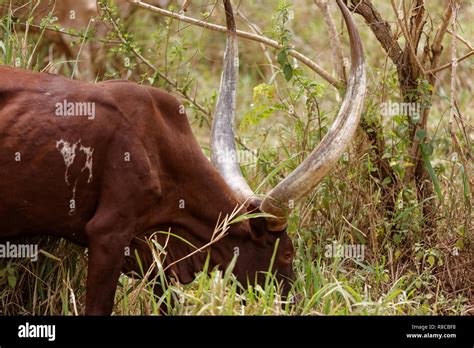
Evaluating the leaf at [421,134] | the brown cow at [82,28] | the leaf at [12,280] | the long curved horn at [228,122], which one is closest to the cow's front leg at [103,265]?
the leaf at [12,280]

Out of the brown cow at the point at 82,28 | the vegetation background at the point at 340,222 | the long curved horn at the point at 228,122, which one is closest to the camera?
the vegetation background at the point at 340,222

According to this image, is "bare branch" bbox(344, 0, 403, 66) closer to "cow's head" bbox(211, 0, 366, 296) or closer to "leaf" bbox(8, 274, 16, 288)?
"cow's head" bbox(211, 0, 366, 296)

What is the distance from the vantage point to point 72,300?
5051mm

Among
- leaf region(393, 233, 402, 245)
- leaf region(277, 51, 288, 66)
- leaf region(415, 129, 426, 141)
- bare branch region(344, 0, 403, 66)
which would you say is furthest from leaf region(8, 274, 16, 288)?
bare branch region(344, 0, 403, 66)

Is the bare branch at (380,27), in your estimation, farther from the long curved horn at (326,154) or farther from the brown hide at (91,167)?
the brown hide at (91,167)

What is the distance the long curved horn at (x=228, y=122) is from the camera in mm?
5629

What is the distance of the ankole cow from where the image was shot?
4703 mm

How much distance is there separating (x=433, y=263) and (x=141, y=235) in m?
2.02

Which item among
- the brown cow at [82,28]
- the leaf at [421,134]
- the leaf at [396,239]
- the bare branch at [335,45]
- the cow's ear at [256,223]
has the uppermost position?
the brown cow at [82,28]

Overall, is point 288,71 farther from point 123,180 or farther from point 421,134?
point 123,180

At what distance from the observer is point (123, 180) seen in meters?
4.79

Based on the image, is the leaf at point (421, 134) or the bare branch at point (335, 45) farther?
the bare branch at point (335, 45)

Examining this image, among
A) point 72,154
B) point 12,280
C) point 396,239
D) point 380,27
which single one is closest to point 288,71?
point 380,27
